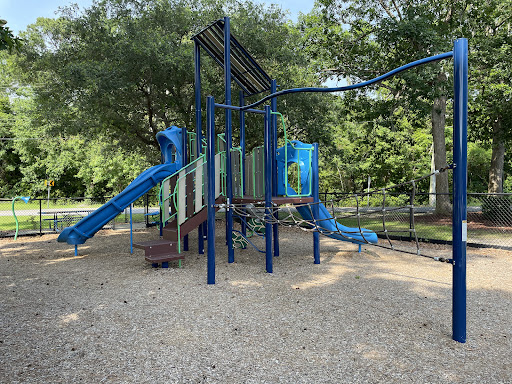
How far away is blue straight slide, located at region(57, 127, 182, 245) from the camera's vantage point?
8.72 m

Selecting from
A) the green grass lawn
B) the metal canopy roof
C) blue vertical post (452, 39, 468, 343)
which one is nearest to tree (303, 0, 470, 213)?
the metal canopy roof

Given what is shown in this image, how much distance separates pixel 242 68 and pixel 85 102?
639 centimetres

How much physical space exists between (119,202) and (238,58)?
14.0 ft

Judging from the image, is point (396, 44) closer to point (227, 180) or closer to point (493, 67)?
point (493, 67)

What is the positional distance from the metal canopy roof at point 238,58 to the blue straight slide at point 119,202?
2.12 metres

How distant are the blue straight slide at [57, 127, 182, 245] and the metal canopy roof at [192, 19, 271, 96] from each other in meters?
2.12

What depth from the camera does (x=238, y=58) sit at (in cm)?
877

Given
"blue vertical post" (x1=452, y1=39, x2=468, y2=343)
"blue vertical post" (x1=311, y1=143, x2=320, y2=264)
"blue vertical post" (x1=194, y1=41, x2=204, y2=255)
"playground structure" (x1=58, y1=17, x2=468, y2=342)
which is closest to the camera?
"blue vertical post" (x1=452, y1=39, x2=468, y2=343)

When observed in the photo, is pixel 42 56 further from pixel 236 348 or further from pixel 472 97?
pixel 472 97

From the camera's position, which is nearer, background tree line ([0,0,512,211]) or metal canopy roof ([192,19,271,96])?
metal canopy roof ([192,19,271,96])

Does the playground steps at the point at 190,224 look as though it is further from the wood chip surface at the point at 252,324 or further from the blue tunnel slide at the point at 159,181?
the blue tunnel slide at the point at 159,181

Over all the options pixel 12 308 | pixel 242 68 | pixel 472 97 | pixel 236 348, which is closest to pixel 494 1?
pixel 472 97

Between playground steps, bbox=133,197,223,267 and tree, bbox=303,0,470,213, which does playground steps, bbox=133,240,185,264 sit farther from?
tree, bbox=303,0,470,213

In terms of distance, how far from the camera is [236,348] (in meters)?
3.84
